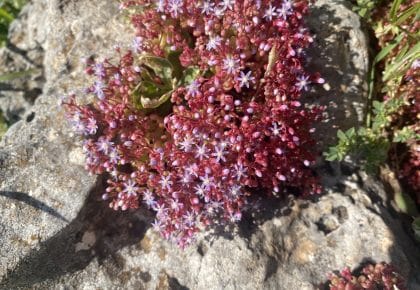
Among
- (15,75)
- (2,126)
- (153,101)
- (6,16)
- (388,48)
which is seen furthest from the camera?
(6,16)

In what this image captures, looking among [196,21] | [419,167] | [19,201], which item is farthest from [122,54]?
[419,167]

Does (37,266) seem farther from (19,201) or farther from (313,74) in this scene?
(313,74)

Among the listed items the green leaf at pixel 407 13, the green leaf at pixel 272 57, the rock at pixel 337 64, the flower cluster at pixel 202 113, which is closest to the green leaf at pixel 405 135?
the rock at pixel 337 64

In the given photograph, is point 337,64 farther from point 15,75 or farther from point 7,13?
point 7,13

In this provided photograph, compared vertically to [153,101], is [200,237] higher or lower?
lower

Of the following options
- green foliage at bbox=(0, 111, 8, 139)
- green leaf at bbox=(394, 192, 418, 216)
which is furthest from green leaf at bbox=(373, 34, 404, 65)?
green foliage at bbox=(0, 111, 8, 139)

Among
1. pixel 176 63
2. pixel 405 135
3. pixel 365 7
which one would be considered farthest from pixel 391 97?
pixel 176 63
